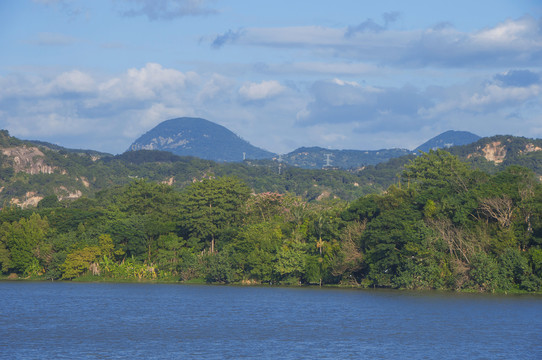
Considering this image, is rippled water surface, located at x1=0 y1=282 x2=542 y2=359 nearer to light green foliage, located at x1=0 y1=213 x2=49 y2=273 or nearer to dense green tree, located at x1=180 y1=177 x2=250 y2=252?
light green foliage, located at x1=0 y1=213 x2=49 y2=273

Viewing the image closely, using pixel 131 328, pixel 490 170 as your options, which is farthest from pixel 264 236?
pixel 490 170

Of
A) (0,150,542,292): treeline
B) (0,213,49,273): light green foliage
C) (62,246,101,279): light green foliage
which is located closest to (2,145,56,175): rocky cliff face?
(0,150,542,292): treeline

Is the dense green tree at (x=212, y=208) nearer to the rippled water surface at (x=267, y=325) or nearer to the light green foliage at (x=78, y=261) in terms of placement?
the light green foliage at (x=78, y=261)

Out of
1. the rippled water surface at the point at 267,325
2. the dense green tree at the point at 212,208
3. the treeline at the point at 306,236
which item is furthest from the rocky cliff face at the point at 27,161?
the rippled water surface at the point at 267,325

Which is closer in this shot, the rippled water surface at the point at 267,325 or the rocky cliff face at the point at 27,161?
the rippled water surface at the point at 267,325

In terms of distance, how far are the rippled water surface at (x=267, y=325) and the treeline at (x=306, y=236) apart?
340cm

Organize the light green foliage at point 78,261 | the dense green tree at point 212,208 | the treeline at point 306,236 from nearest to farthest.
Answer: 1. the treeline at point 306,236
2. the light green foliage at point 78,261
3. the dense green tree at point 212,208

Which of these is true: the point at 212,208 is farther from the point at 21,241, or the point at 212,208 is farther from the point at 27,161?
the point at 27,161

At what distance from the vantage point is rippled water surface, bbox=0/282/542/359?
32.0 meters

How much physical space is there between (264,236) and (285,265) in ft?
13.1

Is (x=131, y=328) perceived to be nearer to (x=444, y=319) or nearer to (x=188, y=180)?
(x=444, y=319)

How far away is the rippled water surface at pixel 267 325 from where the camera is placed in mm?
32031

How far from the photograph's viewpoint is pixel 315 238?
65.0 meters

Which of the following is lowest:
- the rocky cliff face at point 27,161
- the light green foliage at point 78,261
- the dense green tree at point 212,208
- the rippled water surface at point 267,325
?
the rippled water surface at point 267,325
